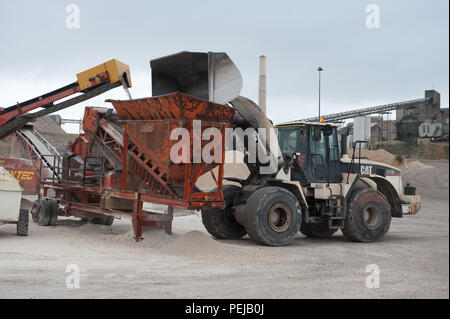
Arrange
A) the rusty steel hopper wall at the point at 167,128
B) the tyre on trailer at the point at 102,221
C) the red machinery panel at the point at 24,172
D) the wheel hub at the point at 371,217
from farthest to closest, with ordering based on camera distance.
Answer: the red machinery panel at the point at 24,172
the tyre on trailer at the point at 102,221
the wheel hub at the point at 371,217
the rusty steel hopper wall at the point at 167,128

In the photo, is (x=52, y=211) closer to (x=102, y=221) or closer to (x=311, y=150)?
(x=102, y=221)

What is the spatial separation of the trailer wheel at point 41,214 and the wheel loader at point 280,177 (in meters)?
4.83

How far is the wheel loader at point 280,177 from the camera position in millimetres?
10234

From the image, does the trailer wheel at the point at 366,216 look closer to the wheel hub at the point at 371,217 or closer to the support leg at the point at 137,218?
the wheel hub at the point at 371,217

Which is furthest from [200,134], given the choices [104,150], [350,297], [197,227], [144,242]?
[197,227]

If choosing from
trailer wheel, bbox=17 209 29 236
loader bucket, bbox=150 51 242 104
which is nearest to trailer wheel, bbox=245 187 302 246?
loader bucket, bbox=150 51 242 104

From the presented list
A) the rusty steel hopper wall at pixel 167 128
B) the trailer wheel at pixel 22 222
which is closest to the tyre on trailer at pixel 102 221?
the trailer wheel at pixel 22 222

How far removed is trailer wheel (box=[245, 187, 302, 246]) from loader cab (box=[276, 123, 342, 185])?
970 millimetres

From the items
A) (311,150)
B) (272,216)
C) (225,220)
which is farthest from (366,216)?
(225,220)

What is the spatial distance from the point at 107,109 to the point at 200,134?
408cm

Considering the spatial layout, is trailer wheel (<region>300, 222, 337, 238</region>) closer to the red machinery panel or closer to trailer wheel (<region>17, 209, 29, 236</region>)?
trailer wheel (<region>17, 209, 29, 236</region>)

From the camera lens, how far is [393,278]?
7188 millimetres

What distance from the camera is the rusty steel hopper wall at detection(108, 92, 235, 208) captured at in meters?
9.44

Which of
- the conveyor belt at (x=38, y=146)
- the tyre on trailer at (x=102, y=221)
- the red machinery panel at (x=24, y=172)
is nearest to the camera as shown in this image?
the tyre on trailer at (x=102, y=221)
